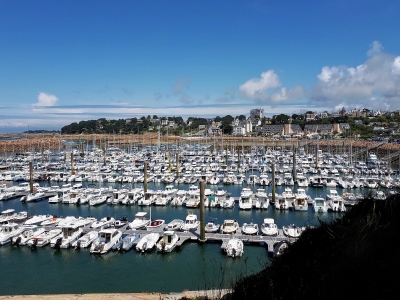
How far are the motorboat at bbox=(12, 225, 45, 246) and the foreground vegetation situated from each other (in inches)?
657

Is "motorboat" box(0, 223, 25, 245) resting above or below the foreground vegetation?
below

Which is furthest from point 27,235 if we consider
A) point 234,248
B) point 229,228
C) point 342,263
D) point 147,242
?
point 342,263

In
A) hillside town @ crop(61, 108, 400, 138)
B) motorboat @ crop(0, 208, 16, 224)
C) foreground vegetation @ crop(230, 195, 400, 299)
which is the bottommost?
motorboat @ crop(0, 208, 16, 224)

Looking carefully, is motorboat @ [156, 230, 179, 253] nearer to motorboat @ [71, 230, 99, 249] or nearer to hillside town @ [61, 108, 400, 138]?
motorboat @ [71, 230, 99, 249]

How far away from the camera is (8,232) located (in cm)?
1997

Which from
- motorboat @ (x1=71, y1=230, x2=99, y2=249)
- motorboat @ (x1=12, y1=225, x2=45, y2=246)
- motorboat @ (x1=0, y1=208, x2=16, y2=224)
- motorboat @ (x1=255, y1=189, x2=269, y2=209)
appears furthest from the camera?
motorboat @ (x1=255, y1=189, x2=269, y2=209)

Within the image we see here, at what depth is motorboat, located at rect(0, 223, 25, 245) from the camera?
19248 mm

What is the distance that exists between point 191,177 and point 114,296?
28.2 m

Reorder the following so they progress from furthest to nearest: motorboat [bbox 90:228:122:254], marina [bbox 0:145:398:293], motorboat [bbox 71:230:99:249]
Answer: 1. motorboat [bbox 71:230:99:249]
2. motorboat [bbox 90:228:122:254]
3. marina [bbox 0:145:398:293]

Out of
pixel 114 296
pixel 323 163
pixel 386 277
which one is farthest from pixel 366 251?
pixel 323 163

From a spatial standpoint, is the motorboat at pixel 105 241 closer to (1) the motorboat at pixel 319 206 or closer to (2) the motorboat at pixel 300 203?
(2) the motorboat at pixel 300 203

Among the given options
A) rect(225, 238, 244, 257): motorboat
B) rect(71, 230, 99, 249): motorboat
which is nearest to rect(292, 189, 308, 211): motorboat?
rect(225, 238, 244, 257): motorboat

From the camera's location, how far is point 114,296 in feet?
39.2

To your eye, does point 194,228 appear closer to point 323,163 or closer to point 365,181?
point 365,181
